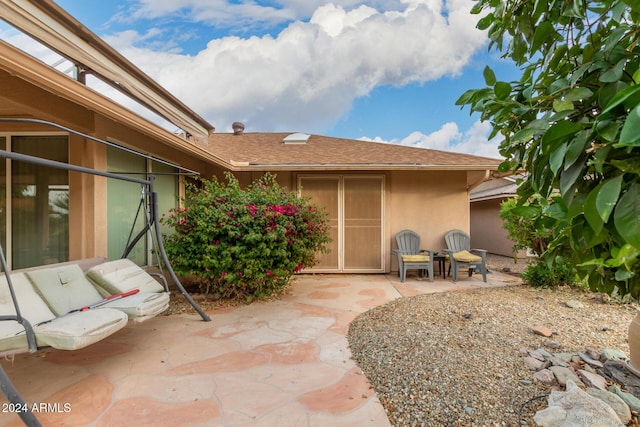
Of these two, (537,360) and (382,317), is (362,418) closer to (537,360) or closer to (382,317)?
(537,360)

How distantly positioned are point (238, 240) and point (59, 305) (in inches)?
79.9

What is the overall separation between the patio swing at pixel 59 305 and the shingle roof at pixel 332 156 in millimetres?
3269

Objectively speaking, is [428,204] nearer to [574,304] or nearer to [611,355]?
[574,304]

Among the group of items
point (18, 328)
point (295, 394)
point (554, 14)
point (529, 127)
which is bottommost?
point (295, 394)

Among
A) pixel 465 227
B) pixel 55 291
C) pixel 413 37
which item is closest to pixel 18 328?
pixel 55 291

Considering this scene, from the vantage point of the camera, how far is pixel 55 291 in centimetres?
274

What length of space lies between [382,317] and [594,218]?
339 cm

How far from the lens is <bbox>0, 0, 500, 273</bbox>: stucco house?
2.74 m

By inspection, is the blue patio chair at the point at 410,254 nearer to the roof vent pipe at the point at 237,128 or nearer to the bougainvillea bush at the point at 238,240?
the bougainvillea bush at the point at 238,240

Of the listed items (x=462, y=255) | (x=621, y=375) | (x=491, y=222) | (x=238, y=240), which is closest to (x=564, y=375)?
(x=621, y=375)

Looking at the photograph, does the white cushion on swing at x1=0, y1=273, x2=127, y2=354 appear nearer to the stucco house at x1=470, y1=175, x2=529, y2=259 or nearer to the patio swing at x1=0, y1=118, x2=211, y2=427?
the patio swing at x1=0, y1=118, x2=211, y2=427

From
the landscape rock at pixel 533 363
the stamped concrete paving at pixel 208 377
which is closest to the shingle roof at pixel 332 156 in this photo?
the stamped concrete paving at pixel 208 377

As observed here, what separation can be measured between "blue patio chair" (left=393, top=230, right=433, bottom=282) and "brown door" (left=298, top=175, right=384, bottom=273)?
504 millimetres

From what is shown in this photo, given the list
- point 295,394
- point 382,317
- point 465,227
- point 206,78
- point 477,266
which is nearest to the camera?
point 295,394
